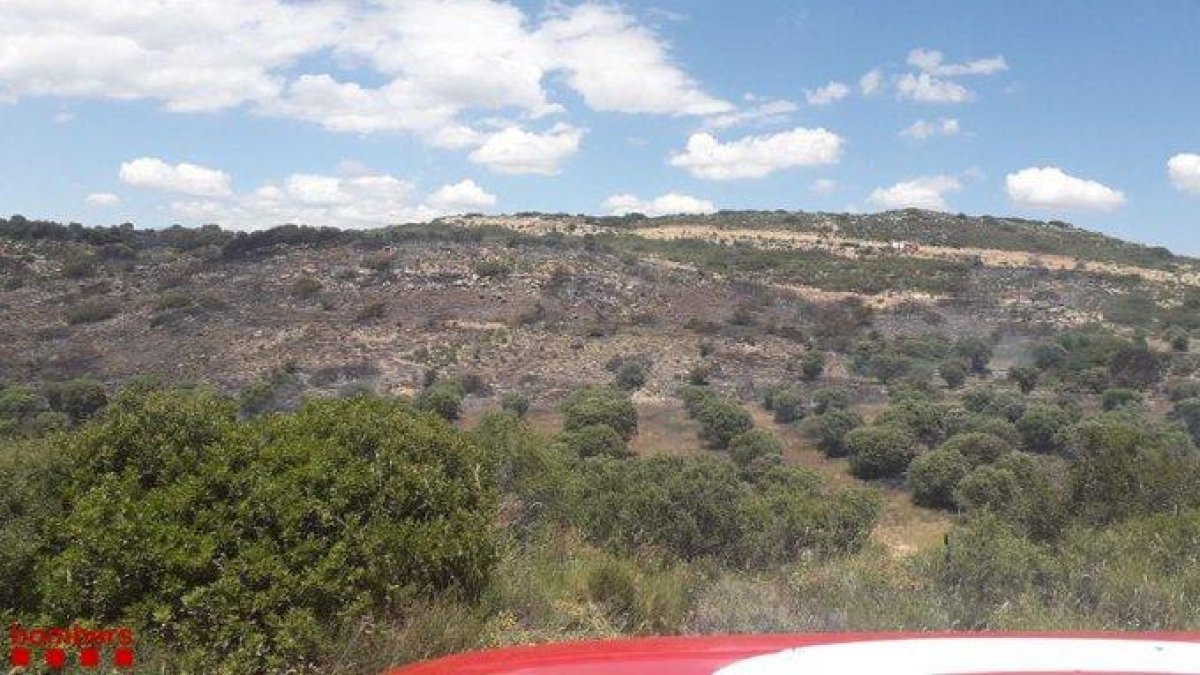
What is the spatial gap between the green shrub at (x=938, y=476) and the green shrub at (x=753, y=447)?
Answer: 11.8 feet

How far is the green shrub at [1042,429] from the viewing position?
26.5 metres

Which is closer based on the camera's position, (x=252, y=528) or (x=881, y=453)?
(x=252, y=528)

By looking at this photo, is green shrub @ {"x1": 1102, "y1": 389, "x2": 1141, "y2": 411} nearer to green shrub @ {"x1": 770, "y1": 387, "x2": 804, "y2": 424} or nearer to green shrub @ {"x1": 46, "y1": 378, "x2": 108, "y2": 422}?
green shrub @ {"x1": 770, "y1": 387, "x2": 804, "y2": 424}

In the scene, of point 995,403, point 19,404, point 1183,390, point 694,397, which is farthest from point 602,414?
point 1183,390

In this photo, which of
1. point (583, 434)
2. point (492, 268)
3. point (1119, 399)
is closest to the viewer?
point (583, 434)

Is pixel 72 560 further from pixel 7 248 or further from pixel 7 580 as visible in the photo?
pixel 7 248

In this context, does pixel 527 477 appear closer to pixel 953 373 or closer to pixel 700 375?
pixel 700 375

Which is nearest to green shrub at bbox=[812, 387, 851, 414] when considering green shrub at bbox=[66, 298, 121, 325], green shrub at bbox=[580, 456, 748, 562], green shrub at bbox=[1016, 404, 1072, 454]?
green shrub at bbox=[1016, 404, 1072, 454]

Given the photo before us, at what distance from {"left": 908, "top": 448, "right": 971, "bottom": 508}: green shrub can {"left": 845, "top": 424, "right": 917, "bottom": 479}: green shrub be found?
1989 mm

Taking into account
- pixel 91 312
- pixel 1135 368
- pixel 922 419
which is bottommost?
pixel 922 419

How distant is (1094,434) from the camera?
14781mm

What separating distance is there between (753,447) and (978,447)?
5332 mm

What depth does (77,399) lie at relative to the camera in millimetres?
25844

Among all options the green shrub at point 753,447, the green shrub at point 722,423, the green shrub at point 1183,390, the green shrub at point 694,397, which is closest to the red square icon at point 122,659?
the green shrub at point 753,447
